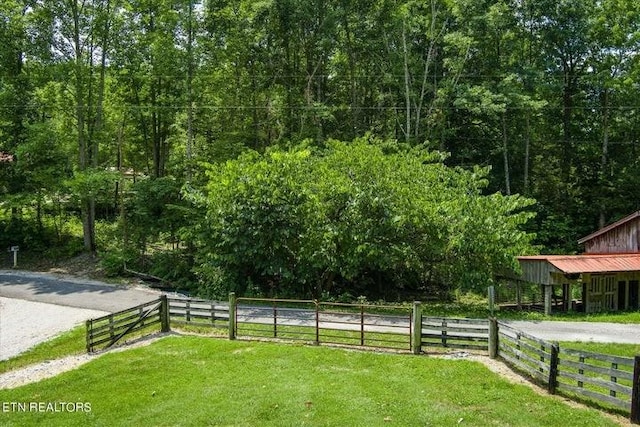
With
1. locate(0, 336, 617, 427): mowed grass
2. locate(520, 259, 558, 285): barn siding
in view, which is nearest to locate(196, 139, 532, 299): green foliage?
locate(520, 259, 558, 285): barn siding

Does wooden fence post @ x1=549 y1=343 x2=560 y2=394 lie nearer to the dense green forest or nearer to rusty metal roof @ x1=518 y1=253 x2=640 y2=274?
→ rusty metal roof @ x1=518 y1=253 x2=640 y2=274

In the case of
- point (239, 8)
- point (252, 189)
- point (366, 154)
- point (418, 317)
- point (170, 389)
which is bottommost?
point (170, 389)

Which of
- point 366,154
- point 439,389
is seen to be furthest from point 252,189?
point 439,389

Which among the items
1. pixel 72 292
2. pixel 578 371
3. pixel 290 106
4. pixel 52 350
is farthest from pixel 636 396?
pixel 290 106

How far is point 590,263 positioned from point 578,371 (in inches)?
446

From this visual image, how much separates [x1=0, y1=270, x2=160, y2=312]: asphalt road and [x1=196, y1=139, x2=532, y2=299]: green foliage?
10.2ft

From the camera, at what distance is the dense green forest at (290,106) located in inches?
1080

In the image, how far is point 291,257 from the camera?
20.3 meters

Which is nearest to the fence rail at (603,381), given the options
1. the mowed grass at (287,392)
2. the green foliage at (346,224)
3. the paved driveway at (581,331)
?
the mowed grass at (287,392)

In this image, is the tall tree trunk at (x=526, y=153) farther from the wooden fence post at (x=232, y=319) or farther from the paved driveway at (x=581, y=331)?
the wooden fence post at (x=232, y=319)

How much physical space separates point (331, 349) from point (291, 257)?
802 centimetres

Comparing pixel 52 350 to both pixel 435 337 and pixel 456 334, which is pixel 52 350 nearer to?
pixel 435 337

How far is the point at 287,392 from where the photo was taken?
980cm

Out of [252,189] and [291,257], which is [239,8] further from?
[291,257]
